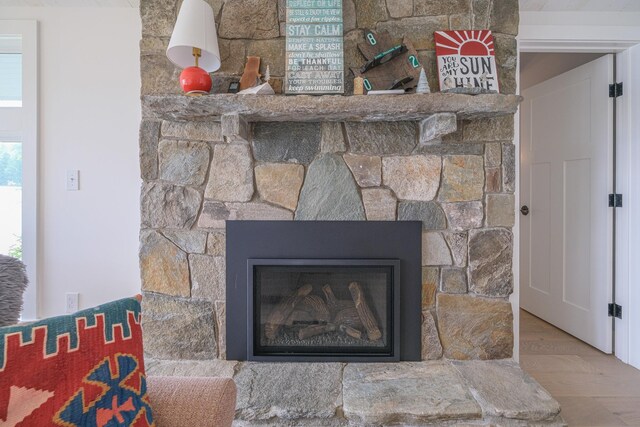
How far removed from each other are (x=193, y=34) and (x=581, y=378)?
2832 mm

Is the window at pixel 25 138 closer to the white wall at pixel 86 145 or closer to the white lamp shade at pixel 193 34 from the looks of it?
the white wall at pixel 86 145

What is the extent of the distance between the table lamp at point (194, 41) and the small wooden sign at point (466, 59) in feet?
3.83

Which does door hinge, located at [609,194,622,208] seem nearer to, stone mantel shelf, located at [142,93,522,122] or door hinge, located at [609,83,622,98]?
door hinge, located at [609,83,622,98]

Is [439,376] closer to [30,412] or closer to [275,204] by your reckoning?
[275,204]

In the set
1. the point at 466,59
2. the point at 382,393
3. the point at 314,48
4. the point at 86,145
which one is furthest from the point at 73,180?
the point at 466,59

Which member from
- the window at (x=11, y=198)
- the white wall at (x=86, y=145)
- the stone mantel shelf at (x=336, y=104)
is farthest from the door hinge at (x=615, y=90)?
the window at (x=11, y=198)

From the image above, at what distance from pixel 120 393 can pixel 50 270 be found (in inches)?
75.7

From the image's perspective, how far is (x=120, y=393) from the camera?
2.55 feet

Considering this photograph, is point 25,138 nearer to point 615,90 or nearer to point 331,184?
point 331,184

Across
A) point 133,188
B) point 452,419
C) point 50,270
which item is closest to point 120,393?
point 452,419

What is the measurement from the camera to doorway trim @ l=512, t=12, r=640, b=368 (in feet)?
6.75

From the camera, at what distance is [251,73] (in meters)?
1.80

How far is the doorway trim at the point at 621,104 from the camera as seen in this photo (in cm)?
206

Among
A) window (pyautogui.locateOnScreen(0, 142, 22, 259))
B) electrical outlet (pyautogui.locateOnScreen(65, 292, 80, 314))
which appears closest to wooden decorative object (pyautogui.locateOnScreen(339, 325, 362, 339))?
electrical outlet (pyautogui.locateOnScreen(65, 292, 80, 314))
